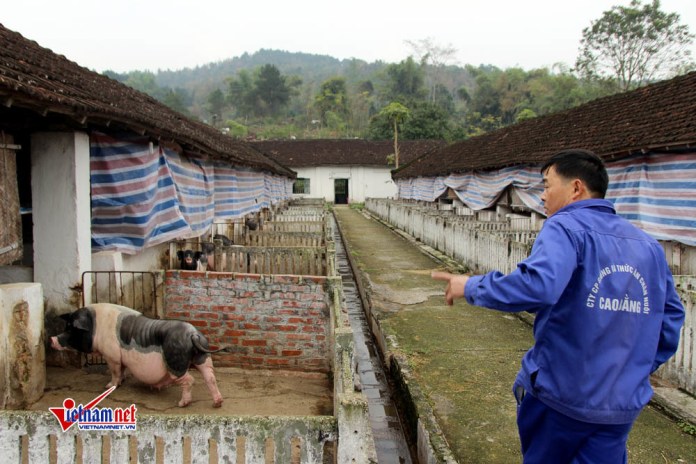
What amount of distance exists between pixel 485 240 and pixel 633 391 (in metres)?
8.12

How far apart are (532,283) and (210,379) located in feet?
10.5

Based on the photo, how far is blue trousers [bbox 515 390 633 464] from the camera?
87.3 inches

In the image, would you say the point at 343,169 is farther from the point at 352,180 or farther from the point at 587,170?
the point at 587,170

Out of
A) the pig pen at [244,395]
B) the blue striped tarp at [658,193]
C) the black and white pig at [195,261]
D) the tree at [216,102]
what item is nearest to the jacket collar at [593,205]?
the pig pen at [244,395]

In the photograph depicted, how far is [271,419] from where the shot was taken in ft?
8.19

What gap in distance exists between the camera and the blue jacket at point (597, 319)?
2.16 metres

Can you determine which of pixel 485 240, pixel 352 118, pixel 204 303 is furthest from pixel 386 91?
pixel 204 303

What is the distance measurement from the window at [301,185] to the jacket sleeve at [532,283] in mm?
40037

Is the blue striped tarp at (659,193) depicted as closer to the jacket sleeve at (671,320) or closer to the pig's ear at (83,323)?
the jacket sleeve at (671,320)

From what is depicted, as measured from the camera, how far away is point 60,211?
4832 mm

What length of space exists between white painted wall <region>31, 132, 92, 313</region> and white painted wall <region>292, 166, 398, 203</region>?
3662 centimetres

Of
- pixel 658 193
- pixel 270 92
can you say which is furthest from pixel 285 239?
pixel 270 92

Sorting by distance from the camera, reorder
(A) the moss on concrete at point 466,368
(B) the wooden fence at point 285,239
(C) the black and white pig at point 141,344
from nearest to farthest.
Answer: (A) the moss on concrete at point 466,368
(C) the black and white pig at point 141,344
(B) the wooden fence at point 285,239

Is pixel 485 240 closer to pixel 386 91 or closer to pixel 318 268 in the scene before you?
pixel 318 268
